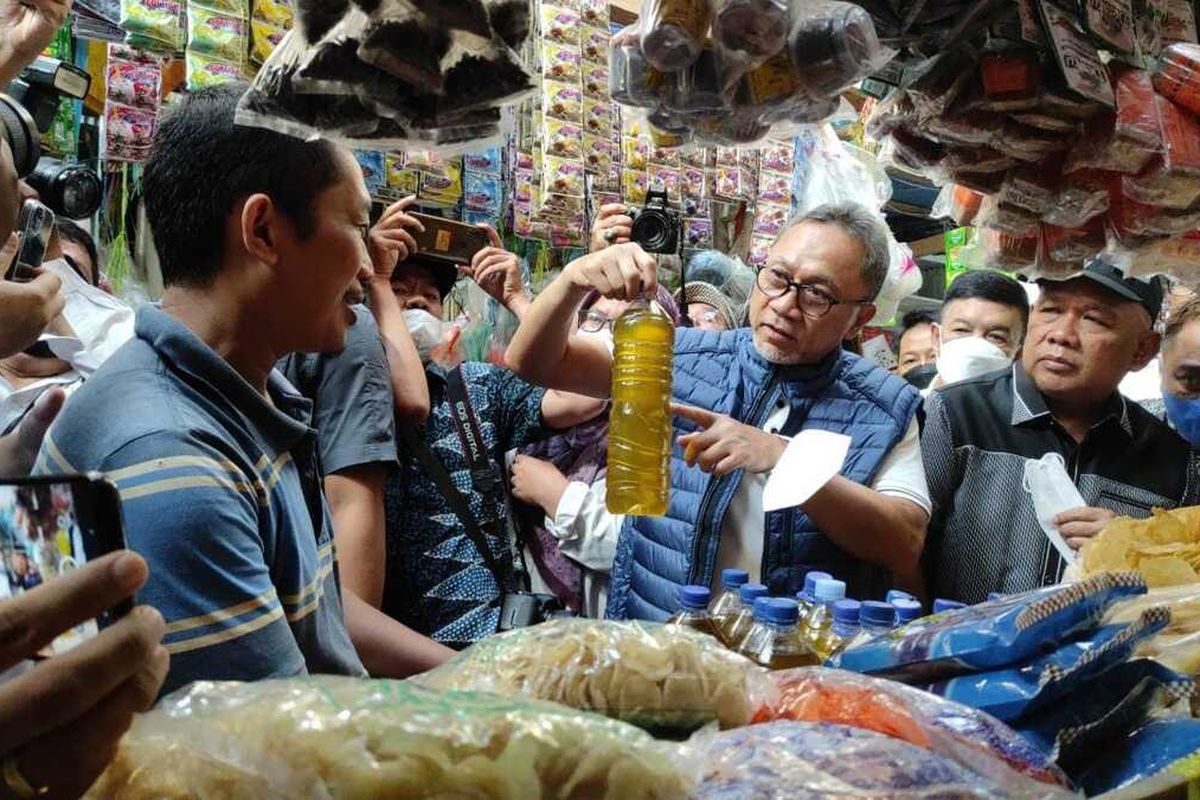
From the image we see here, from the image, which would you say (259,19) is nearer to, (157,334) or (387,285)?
(387,285)

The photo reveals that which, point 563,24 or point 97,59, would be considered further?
point 563,24

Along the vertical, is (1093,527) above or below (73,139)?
below

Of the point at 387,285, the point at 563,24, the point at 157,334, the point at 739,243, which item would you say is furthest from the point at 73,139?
the point at 739,243

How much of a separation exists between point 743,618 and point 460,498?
1.13m

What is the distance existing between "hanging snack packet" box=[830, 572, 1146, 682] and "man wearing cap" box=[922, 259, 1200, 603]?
1392mm

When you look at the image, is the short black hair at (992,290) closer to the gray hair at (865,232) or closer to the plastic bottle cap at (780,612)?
the gray hair at (865,232)

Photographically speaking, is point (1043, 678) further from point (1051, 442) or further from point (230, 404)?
point (1051, 442)

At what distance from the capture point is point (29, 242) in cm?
147

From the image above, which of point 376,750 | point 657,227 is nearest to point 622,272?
point 657,227

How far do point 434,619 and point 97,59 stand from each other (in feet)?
6.27

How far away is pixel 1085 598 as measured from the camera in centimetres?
87

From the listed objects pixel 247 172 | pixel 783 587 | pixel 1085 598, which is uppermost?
pixel 247 172

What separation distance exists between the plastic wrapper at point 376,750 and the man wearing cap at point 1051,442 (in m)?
1.90

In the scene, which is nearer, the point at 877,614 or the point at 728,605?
the point at 877,614
